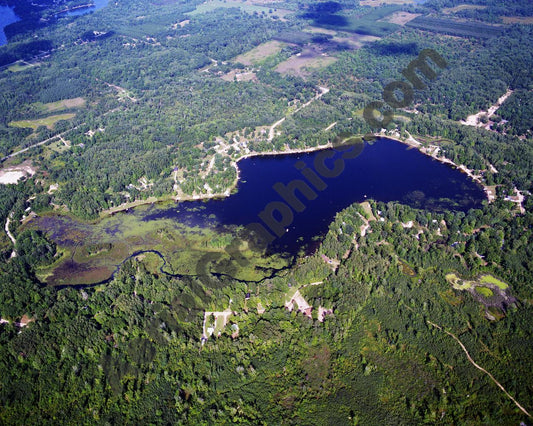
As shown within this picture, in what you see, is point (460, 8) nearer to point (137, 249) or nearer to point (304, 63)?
point (304, 63)

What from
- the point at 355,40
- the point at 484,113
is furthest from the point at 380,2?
the point at 484,113

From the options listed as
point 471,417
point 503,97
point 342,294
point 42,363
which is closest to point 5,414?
point 42,363

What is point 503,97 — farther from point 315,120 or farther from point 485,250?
point 485,250

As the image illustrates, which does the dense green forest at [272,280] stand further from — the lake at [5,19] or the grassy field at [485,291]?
the lake at [5,19]

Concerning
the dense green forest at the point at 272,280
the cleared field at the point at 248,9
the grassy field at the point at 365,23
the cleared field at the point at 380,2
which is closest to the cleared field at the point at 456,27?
the grassy field at the point at 365,23

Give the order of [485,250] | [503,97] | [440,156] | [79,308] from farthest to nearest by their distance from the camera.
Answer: [503,97]
[440,156]
[485,250]
[79,308]

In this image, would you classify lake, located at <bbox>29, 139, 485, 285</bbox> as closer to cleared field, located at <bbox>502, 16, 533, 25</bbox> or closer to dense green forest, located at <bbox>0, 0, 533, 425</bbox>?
dense green forest, located at <bbox>0, 0, 533, 425</bbox>
